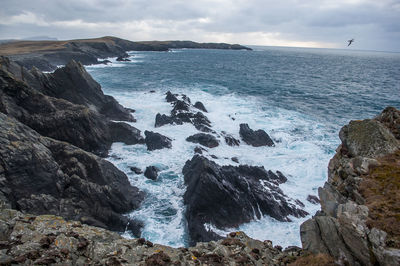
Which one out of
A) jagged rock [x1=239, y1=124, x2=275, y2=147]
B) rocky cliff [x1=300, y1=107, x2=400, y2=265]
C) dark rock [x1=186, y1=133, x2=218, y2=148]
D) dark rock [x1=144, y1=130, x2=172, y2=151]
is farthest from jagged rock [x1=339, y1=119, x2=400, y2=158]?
dark rock [x1=144, y1=130, x2=172, y2=151]

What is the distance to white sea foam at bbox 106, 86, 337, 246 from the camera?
19000mm

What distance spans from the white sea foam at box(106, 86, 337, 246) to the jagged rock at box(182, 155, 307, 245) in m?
0.89

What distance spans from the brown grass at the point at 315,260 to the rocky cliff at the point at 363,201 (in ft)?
0.93

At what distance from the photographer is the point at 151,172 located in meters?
24.8

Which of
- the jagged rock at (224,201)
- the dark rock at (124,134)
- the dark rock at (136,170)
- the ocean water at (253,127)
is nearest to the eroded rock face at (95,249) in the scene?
the jagged rock at (224,201)

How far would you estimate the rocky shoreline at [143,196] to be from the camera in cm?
866

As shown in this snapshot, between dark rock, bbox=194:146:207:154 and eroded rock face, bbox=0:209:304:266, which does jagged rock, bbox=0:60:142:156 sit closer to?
dark rock, bbox=194:146:207:154

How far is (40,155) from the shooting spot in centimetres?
1655

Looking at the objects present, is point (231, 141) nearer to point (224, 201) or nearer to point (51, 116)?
point (224, 201)

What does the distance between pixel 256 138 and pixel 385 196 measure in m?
25.1

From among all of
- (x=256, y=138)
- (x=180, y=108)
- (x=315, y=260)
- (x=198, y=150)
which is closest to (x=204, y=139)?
(x=198, y=150)

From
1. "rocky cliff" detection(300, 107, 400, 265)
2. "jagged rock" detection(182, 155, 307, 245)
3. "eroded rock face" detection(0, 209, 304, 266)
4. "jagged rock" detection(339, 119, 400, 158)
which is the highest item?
"jagged rock" detection(339, 119, 400, 158)

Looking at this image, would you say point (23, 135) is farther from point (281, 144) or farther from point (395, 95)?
point (395, 95)

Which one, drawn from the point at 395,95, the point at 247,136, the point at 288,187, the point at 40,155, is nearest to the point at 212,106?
the point at 247,136
